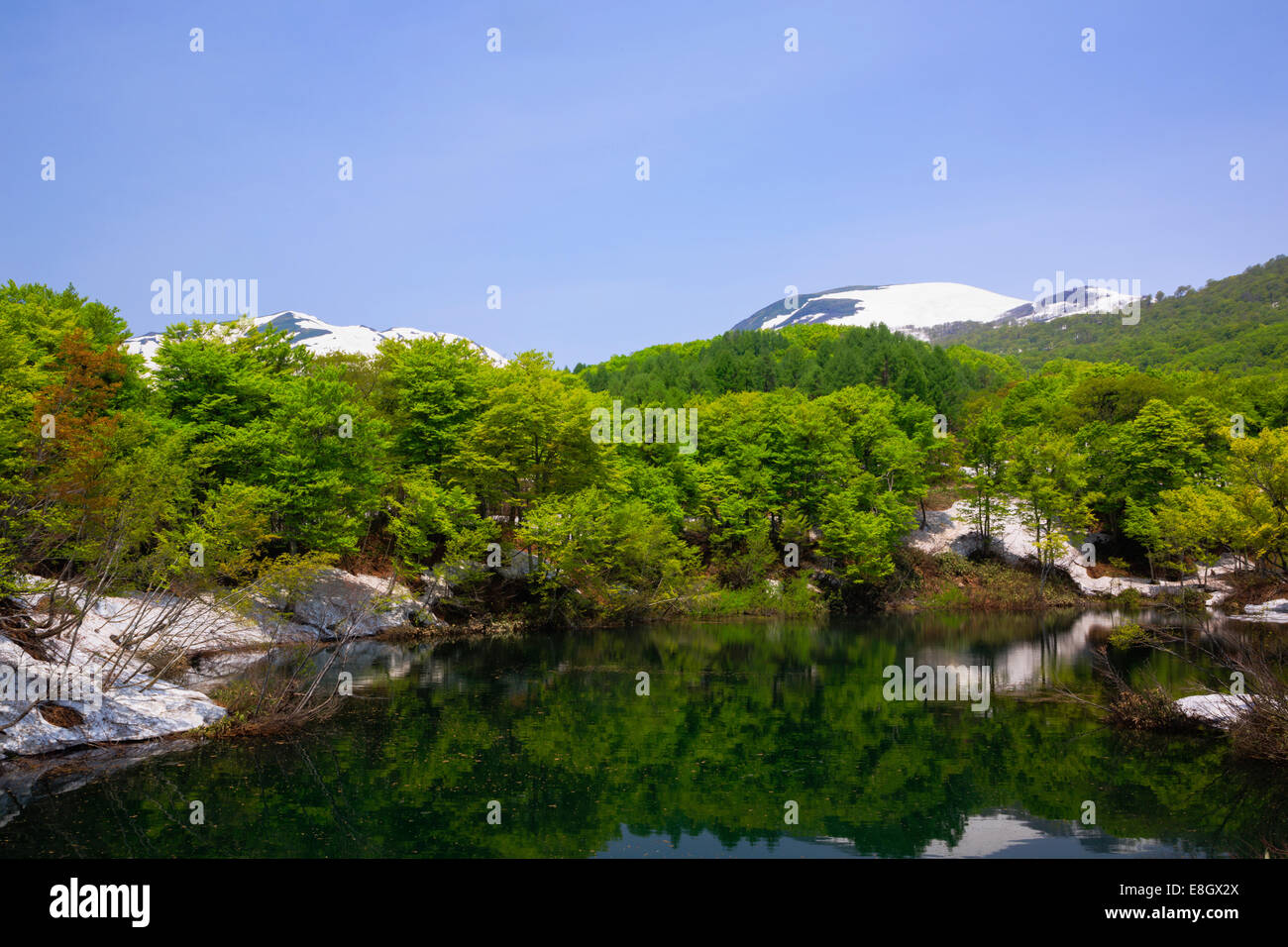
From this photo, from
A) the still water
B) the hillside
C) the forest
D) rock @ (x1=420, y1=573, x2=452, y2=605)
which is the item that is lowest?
the still water

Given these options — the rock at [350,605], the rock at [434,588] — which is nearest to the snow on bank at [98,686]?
the rock at [350,605]

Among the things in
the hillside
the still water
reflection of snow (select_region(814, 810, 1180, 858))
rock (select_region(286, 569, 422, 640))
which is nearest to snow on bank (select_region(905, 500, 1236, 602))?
the still water

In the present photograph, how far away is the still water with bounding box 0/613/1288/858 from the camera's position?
12.1 meters

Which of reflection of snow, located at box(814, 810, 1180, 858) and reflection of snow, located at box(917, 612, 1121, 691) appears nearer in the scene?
reflection of snow, located at box(814, 810, 1180, 858)

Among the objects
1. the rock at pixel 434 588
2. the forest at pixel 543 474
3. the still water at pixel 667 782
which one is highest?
the forest at pixel 543 474

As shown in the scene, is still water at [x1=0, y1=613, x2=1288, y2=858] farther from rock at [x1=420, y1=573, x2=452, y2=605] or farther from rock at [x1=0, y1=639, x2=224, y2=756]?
rock at [x1=420, y1=573, x2=452, y2=605]

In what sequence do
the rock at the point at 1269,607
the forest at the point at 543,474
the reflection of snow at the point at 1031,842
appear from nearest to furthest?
the reflection of snow at the point at 1031,842 → the forest at the point at 543,474 → the rock at the point at 1269,607

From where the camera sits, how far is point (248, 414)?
3566 cm

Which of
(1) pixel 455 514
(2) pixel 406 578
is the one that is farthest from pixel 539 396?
(2) pixel 406 578

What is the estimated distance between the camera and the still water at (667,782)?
12055mm

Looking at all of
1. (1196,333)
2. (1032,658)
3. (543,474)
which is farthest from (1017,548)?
(1196,333)

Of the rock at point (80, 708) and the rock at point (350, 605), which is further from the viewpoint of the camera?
the rock at point (350, 605)

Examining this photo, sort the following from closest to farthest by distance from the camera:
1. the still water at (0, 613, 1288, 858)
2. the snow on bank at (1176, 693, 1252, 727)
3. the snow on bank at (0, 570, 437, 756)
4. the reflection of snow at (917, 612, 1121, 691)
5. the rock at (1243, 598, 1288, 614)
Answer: the still water at (0, 613, 1288, 858), the snow on bank at (0, 570, 437, 756), the snow on bank at (1176, 693, 1252, 727), the reflection of snow at (917, 612, 1121, 691), the rock at (1243, 598, 1288, 614)

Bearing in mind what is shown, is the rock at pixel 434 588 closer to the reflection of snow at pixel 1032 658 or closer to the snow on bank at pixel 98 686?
the snow on bank at pixel 98 686
